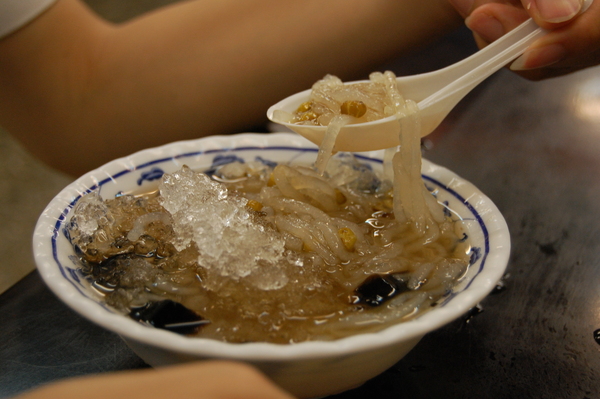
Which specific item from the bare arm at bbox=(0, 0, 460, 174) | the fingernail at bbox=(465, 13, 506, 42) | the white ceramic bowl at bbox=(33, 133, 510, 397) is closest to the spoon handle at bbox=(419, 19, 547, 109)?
the fingernail at bbox=(465, 13, 506, 42)

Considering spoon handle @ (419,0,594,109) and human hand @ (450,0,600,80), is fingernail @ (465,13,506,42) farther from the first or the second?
spoon handle @ (419,0,594,109)

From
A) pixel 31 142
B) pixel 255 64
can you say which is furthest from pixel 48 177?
pixel 255 64

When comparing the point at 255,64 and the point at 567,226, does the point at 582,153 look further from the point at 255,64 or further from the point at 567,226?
the point at 255,64

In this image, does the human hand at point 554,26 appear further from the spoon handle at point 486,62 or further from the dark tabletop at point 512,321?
the dark tabletop at point 512,321

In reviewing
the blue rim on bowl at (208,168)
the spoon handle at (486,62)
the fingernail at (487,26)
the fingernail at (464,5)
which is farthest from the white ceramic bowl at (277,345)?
the fingernail at (464,5)

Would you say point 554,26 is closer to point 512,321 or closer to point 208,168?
point 512,321

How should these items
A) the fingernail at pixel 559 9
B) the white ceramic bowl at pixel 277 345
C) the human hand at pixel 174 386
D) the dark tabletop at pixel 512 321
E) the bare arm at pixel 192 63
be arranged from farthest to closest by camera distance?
the bare arm at pixel 192 63 → the fingernail at pixel 559 9 → the dark tabletop at pixel 512 321 → the white ceramic bowl at pixel 277 345 → the human hand at pixel 174 386
